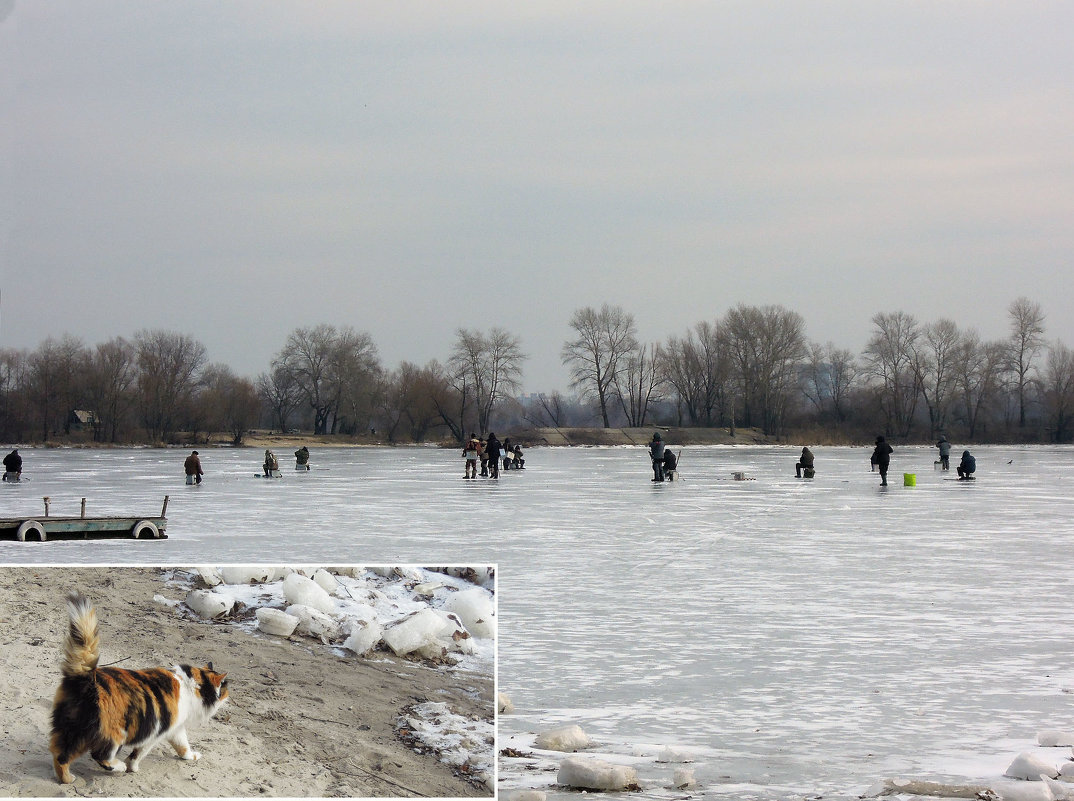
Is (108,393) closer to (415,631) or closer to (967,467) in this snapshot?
(967,467)

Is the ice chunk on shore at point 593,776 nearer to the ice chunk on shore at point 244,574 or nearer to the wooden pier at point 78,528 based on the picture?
the ice chunk on shore at point 244,574

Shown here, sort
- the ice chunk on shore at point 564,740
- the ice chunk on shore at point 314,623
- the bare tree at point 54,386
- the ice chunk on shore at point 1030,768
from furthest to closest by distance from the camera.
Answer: the bare tree at point 54,386
the ice chunk on shore at point 564,740
the ice chunk on shore at point 1030,768
the ice chunk on shore at point 314,623

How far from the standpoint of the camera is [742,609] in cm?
977

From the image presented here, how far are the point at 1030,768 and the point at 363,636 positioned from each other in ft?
11.2

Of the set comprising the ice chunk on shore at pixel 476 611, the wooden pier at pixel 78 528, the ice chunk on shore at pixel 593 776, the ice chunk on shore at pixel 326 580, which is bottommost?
the ice chunk on shore at pixel 593 776

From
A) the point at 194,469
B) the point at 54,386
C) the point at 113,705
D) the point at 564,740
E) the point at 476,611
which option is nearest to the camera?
the point at 113,705

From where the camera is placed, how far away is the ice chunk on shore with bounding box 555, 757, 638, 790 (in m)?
4.68

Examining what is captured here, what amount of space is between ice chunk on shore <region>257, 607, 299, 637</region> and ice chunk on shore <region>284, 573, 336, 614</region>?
2.1 inches

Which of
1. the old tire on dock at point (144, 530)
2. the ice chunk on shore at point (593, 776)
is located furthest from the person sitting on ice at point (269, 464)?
the ice chunk on shore at point (593, 776)

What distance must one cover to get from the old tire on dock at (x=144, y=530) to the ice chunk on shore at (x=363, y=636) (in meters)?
12.9

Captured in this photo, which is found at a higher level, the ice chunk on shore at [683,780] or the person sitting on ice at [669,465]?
the person sitting on ice at [669,465]

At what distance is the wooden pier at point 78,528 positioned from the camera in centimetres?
1336

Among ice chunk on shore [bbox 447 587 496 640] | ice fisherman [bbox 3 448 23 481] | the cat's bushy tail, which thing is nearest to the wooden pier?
ice chunk on shore [bbox 447 587 496 640]

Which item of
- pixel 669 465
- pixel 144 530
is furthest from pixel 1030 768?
pixel 669 465
